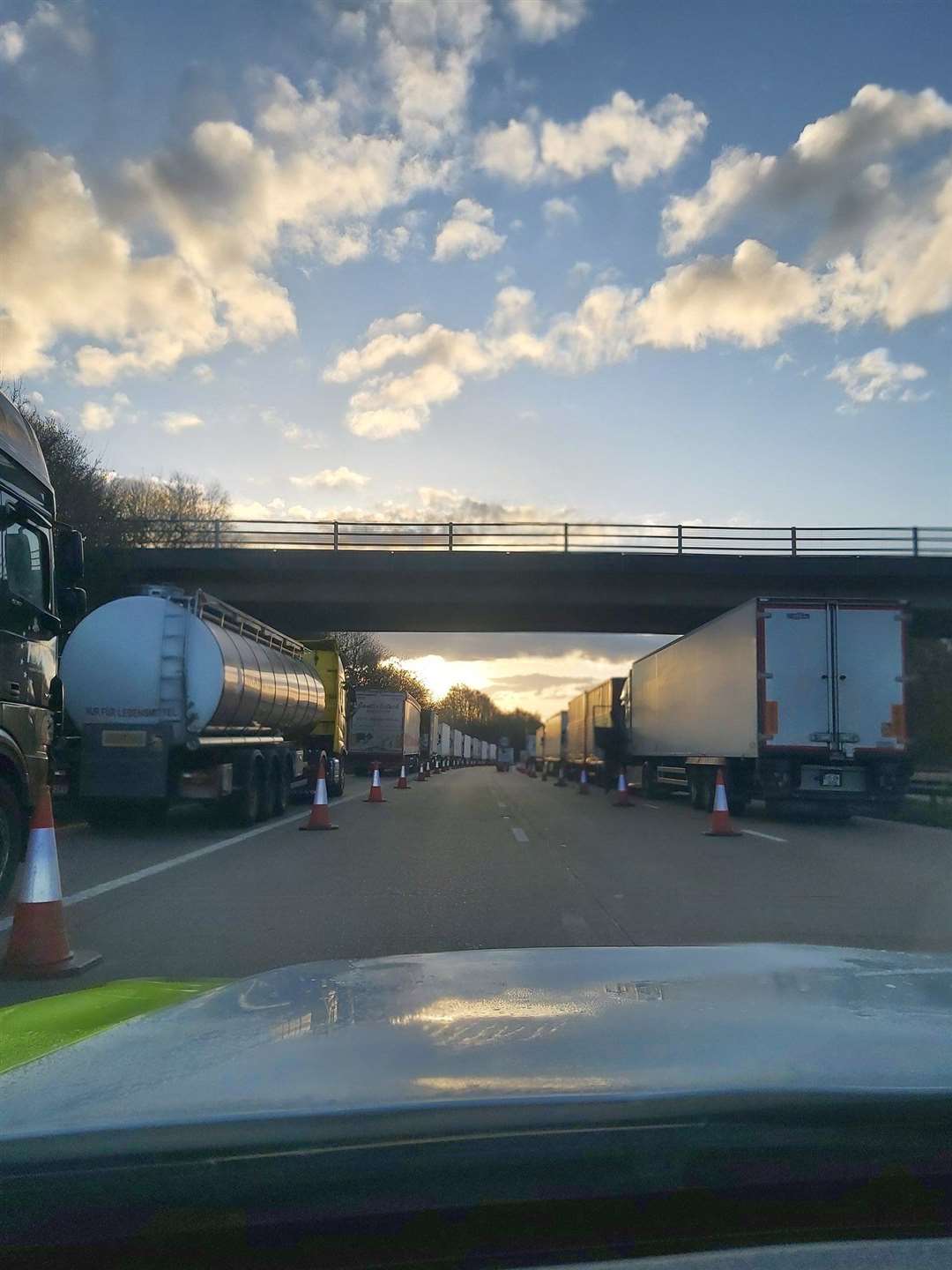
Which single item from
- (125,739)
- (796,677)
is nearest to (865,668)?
(796,677)

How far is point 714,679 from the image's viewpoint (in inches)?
852

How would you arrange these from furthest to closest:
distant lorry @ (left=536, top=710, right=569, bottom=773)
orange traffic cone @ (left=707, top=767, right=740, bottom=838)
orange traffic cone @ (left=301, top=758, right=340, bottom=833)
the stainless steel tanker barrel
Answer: distant lorry @ (left=536, top=710, right=569, bottom=773)
orange traffic cone @ (left=301, top=758, right=340, bottom=833)
orange traffic cone @ (left=707, top=767, right=740, bottom=838)
the stainless steel tanker barrel

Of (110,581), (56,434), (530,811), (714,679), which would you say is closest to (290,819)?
(530,811)

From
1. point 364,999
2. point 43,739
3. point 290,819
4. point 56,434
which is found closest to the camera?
point 364,999

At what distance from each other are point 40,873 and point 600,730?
3199cm

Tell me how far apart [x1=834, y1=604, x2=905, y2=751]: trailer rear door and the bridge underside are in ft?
48.3

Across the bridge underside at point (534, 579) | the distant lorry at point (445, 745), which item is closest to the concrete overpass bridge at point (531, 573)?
the bridge underside at point (534, 579)

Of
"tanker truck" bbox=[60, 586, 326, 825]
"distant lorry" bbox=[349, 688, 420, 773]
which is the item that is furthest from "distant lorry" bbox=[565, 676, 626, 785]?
"tanker truck" bbox=[60, 586, 326, 825]

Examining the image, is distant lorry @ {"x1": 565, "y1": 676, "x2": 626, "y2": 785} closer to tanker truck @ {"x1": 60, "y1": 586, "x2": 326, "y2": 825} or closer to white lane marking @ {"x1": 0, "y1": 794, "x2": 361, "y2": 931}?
white lane marking @ {"x1": 0, "y1": 794, "x2": 361, "y2": 931}

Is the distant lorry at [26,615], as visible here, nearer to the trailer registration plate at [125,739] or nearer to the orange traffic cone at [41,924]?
the orange traffic cone at [41,924]

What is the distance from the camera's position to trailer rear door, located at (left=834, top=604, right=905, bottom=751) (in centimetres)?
1850

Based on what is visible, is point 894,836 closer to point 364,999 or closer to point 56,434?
point 364,999

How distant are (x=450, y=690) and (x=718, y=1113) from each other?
154 meters

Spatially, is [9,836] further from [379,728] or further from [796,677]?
[379,728]
